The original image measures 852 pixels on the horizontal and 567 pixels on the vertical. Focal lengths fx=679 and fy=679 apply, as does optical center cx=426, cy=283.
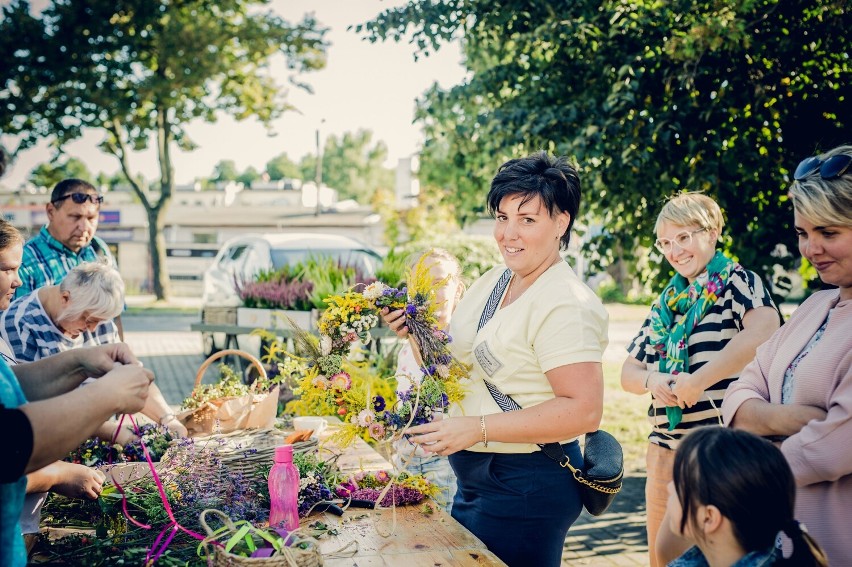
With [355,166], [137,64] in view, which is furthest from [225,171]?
[137,64]

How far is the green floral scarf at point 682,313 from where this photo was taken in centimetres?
307

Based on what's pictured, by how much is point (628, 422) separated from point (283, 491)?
248 inches

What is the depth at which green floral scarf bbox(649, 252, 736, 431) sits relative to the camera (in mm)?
3066

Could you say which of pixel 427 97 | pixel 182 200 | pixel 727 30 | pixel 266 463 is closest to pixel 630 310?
pixel 427 97

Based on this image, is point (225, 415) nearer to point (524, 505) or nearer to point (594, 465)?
point (524, 505)

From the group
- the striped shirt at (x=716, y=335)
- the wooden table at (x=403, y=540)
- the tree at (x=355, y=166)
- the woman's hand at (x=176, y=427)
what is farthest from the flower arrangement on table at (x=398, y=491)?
the tree at (x=355, y=166)

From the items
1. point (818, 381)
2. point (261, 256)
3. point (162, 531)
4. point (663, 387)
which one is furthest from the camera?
point (261, 256)

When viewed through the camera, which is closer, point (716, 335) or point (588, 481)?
point (588, 481)

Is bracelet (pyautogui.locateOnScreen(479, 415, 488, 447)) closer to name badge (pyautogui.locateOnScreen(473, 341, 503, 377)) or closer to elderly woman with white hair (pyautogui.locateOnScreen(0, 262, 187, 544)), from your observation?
name badge (pyautogui.locateOnScreen(473, 341, 503, 377))

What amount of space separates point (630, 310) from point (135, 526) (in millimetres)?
21655

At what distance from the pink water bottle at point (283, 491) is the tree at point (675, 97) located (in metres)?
3.35

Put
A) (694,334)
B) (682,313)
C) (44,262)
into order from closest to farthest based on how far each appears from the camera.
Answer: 1. (694,334)
2. (682,313)
3. (44,262)

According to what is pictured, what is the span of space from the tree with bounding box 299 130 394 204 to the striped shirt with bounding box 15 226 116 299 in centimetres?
7022

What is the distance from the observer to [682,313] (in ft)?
10.7
